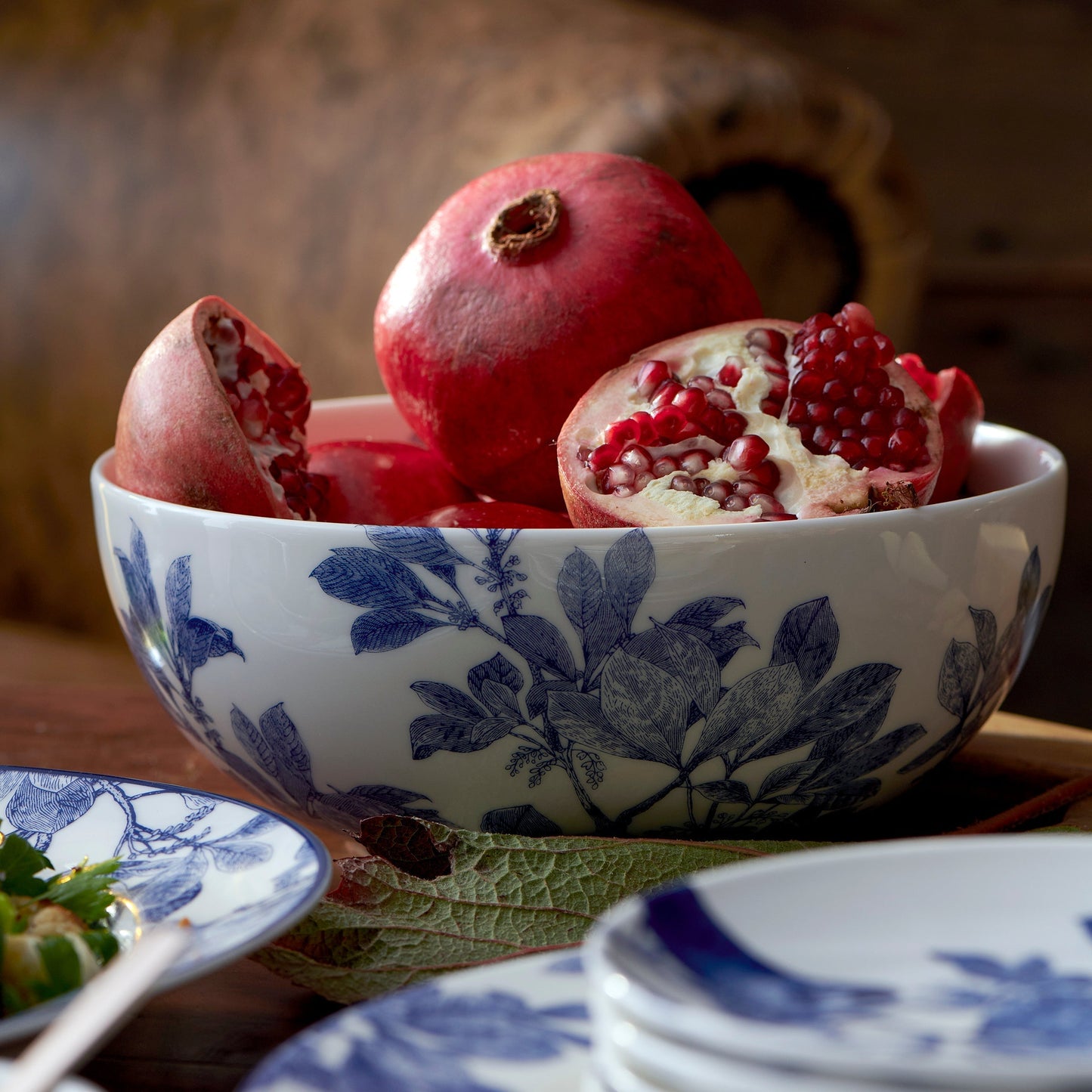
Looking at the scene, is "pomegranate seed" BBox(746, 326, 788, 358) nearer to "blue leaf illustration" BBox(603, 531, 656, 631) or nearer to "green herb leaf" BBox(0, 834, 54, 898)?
"blue leaf illustration" BBox(603, 531, 656, 631)

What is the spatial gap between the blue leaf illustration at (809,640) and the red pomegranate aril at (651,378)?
0.43 ft

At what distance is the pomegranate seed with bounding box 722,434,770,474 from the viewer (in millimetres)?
503

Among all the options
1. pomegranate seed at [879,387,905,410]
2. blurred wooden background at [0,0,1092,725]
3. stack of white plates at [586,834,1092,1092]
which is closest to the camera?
stack of white plates at [586,834,1092,1092]

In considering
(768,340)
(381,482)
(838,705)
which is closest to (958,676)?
(838,705)

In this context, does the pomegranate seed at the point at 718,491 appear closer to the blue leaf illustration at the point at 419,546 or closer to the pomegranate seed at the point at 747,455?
the pomegranate seed at the point at 747,455

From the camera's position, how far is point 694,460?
507mm

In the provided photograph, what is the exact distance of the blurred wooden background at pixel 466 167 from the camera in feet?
4.05

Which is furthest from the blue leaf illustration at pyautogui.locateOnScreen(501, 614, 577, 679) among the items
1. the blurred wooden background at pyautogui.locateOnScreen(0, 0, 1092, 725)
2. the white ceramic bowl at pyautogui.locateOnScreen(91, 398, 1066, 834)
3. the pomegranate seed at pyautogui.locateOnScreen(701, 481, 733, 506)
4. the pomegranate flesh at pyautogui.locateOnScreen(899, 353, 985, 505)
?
the blurred wooden background at pyautogui.locateOnScreen(0, 0, 1092, 725)

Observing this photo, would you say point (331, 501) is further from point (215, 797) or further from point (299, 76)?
point (299, 76)

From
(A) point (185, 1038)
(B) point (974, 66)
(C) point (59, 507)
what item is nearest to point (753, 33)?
(B) point (974, 66)

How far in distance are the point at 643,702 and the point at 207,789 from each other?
24 centimetres

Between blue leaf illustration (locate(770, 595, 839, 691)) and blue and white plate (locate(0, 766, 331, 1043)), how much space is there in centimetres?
17

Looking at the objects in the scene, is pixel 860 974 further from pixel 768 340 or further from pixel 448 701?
pixel 768 340

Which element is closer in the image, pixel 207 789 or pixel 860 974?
pixel 860 974
